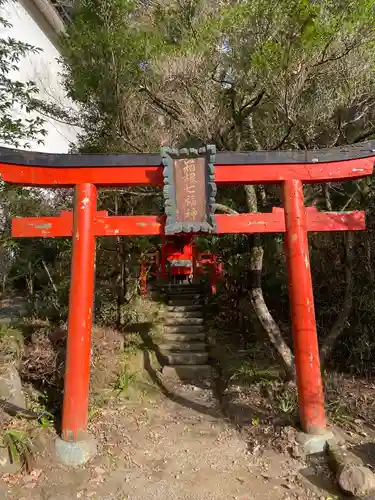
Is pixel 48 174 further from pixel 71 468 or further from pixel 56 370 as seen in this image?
pixel 71 468

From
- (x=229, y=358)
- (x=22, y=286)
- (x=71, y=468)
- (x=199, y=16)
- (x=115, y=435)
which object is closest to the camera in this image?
(x=71, y=468)

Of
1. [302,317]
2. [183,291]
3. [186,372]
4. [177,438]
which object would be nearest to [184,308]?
[183,291]

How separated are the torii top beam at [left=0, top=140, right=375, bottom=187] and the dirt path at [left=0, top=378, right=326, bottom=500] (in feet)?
11.5

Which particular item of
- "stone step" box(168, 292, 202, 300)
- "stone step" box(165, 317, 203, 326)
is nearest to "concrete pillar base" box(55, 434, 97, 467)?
"stone step" box(165, 317, 203, 326)

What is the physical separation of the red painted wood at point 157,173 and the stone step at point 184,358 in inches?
192

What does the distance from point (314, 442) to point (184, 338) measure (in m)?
5.37

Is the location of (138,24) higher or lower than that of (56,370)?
higher

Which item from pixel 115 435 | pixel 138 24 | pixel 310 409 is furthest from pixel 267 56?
pixel 115 435

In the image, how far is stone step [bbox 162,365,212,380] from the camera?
8.45 m

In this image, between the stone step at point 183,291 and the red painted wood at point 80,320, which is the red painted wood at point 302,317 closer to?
the red painted wood at point 80,320

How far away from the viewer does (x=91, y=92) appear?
7.90m

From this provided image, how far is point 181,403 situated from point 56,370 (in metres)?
2.33

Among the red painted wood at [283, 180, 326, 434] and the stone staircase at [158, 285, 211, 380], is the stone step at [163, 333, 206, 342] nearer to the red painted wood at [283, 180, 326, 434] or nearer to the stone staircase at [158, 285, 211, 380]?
the stone staircase at [158, 285, 211, 380]

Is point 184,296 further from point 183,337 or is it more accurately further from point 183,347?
point 183,347
